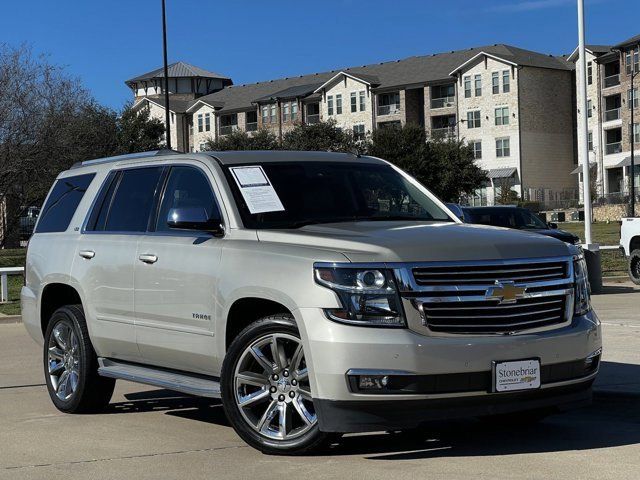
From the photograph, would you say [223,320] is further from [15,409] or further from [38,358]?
[38,358]

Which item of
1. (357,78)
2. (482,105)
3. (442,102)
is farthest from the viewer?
(357,78)

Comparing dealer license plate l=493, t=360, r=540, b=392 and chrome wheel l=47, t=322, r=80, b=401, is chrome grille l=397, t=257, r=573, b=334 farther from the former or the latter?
chrome wheel l=47, t=322, r=80, b=401

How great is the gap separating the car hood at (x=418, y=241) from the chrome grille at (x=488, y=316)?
28cm

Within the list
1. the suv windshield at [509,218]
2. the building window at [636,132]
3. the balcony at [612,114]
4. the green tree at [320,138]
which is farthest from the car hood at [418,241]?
the balcony at [612,114]

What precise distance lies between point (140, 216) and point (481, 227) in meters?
2.69

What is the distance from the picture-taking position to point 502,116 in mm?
89875

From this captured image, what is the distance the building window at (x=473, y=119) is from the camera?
300 feet

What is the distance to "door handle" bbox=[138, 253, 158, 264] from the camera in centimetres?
774

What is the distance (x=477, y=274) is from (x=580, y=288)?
100 centimetres

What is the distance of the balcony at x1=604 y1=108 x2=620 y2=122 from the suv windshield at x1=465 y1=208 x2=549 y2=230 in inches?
2662

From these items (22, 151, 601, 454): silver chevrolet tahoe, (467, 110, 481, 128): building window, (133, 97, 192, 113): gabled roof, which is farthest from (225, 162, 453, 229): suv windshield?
(133, 97, 192, 113): gabled roof

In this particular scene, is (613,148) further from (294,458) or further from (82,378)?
(294,458)

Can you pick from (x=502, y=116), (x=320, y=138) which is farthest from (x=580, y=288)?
(x=502, y=116)

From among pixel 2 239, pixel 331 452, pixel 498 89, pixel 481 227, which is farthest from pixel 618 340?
pixel 498 89
